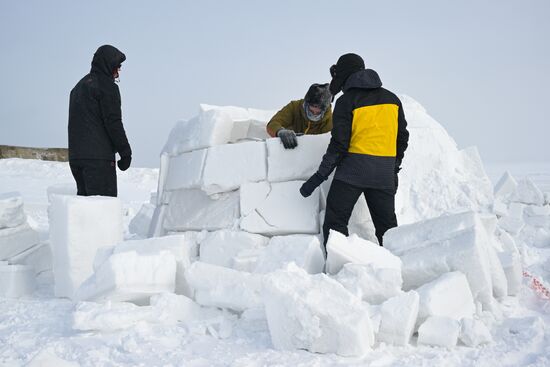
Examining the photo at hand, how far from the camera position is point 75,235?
3.62 metres

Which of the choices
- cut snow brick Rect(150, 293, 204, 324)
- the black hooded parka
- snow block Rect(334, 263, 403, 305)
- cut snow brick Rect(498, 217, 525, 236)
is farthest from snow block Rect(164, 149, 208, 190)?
cut snow brick Rect(498, 217, 525, 236)

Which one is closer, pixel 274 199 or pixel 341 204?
pixel 341 204

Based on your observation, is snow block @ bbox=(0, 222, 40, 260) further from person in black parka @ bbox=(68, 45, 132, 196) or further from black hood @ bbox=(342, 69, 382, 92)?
black hood @ bbox=(342, 69, 382, 92)

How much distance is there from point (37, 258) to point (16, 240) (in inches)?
9.8

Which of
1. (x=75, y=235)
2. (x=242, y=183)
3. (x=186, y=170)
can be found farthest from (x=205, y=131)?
(x=75, y=235)

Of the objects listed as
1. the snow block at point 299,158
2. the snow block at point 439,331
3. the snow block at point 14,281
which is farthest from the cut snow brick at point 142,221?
the snow block at point 439,331

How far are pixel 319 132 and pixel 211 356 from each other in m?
2.95

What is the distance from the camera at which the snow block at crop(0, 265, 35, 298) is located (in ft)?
12.5

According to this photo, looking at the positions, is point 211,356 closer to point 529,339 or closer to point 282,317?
point 282,317

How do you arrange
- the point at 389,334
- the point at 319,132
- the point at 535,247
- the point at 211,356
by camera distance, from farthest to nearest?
the point at 535,247
the point at 319,132
the point at 389,334
the point at 211,356

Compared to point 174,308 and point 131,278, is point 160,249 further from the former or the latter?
point 174,308

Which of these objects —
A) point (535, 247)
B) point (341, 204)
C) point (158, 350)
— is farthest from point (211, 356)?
point (535, 247)

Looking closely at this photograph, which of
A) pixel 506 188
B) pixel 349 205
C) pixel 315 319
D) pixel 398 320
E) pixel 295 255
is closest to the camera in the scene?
pixel 315 319

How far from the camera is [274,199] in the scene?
167 inches
